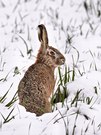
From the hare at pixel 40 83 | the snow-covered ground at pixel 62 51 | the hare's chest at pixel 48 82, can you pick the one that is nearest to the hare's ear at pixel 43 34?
the hare at pixel 40 83

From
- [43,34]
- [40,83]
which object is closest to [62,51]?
[43,34]

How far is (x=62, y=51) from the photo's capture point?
6098 millimetres

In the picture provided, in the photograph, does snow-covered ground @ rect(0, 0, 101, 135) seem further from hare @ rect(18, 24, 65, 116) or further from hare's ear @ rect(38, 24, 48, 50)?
hare's ear @ rect(38, 24, 48, 50)

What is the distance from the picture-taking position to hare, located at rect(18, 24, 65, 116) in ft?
12.8

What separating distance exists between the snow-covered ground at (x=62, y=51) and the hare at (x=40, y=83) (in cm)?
12

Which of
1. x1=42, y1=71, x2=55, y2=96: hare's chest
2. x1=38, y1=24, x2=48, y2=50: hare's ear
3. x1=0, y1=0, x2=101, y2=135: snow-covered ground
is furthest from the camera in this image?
x1=38, y1=24, x2=48, y2=50: hare's ear

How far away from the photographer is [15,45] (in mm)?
6230

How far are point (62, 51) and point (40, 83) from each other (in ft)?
6.63

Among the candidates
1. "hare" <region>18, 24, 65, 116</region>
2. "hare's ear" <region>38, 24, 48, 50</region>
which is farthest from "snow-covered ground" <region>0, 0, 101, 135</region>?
"hare's ear" <region>38, 24, 48, 50</region>

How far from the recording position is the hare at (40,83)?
3.92 m

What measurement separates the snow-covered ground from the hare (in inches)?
4.8

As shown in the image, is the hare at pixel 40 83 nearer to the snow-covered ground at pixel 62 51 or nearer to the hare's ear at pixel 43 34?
the hare's ear at pixel 43 34

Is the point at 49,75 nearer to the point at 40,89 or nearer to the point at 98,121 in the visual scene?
the point at 40,89

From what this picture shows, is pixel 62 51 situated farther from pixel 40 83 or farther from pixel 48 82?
pixel 40 83
